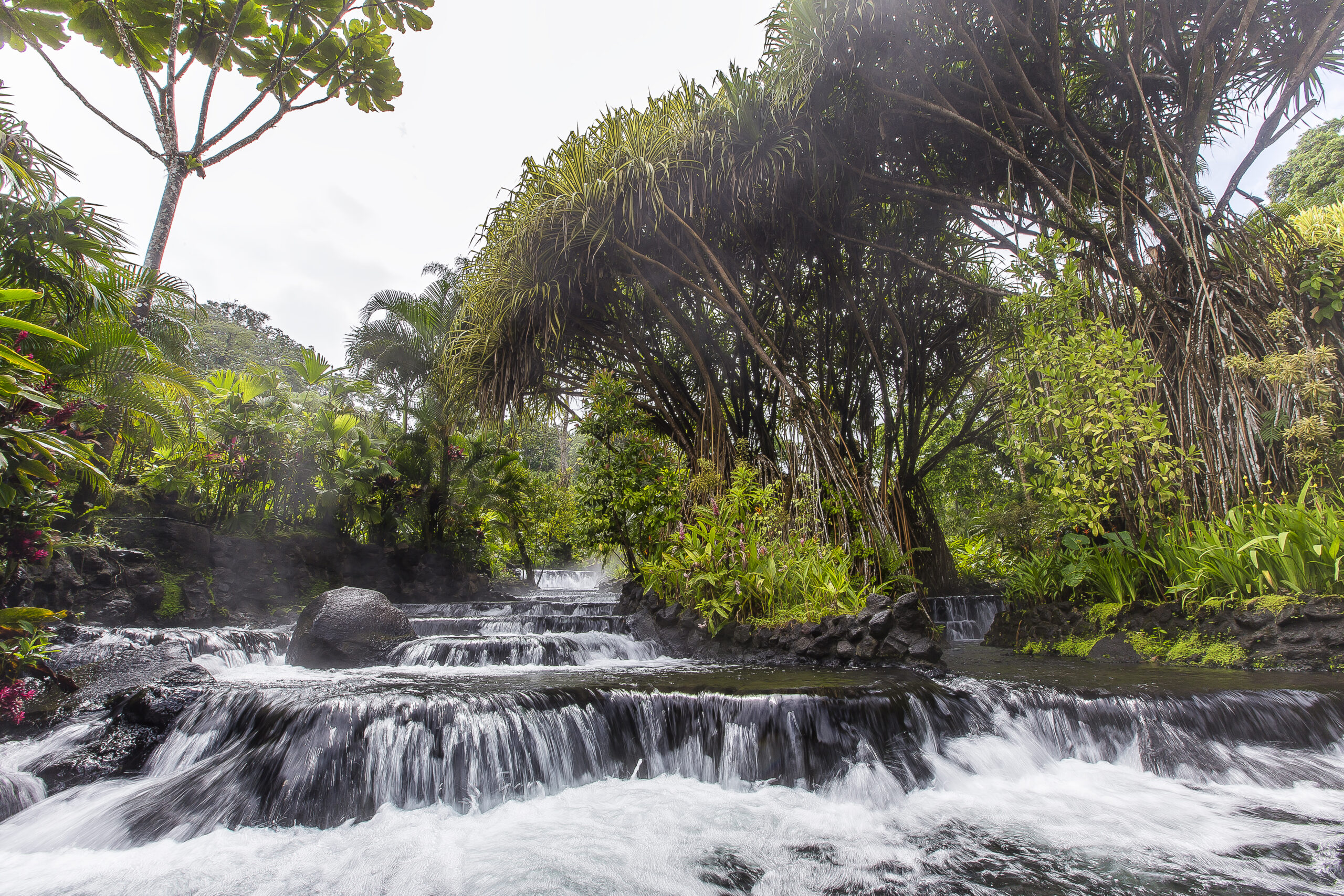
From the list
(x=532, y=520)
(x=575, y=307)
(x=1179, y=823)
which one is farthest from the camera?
(x=532, y=520)

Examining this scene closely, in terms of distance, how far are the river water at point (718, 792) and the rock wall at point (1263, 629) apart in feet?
1.74

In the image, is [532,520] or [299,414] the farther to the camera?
[532,520]

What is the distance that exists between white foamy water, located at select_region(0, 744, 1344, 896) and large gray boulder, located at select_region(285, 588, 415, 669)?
2.18m

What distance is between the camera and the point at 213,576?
8141 mm

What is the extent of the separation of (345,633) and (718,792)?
153 inches

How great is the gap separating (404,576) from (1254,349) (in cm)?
1217

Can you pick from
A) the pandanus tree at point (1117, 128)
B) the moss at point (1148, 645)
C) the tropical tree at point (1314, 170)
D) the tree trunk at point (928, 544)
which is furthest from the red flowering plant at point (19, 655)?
the tropical tree at point (1314, 170)

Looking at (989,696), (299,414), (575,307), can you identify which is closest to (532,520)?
(299,414)

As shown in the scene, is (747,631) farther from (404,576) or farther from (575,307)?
(404,576)

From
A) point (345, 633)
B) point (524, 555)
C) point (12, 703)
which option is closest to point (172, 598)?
point (345, 633)

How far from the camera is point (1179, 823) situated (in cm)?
247

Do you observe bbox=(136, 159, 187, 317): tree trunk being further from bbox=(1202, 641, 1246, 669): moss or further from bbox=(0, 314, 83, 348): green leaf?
bbox=(1202, 641, 1246, 669): moss

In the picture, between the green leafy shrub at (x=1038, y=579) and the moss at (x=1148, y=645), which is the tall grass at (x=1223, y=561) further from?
the moss at (x=1148, y=645)

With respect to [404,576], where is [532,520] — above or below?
above
